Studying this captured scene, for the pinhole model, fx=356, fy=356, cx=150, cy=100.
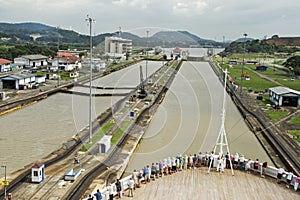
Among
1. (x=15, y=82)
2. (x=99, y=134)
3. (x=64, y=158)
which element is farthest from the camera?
(x=15, y=82)

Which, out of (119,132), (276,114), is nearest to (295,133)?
(276,114)

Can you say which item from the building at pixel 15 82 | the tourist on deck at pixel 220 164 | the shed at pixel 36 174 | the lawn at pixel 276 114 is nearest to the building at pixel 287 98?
the lawn at pixel 276 114

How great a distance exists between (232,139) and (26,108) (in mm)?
12529

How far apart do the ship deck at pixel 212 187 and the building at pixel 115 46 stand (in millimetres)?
49277

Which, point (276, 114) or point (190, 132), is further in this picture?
point (276, 114)

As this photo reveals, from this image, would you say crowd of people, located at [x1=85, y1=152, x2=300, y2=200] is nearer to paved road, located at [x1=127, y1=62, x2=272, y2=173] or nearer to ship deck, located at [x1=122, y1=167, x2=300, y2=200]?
ship deck, located at [x1=122, y1=167, x2=300, y2=200]

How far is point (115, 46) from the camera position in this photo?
2351 inches

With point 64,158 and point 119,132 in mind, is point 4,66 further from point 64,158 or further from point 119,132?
point 64,158

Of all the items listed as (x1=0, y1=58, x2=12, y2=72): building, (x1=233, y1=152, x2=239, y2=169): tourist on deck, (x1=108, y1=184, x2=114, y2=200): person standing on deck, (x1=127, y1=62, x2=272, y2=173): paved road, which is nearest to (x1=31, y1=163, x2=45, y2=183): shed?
(x1=127, y1=62, x2=272, y2=173): paved road

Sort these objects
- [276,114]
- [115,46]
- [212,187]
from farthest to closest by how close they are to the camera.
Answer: [115,46]
[276,114]
[212,187]

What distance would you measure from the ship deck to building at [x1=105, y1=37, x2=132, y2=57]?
4928 cm

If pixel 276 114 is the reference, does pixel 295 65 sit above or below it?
above

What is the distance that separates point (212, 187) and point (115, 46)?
177 feet

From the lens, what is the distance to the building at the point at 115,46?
188 ft
